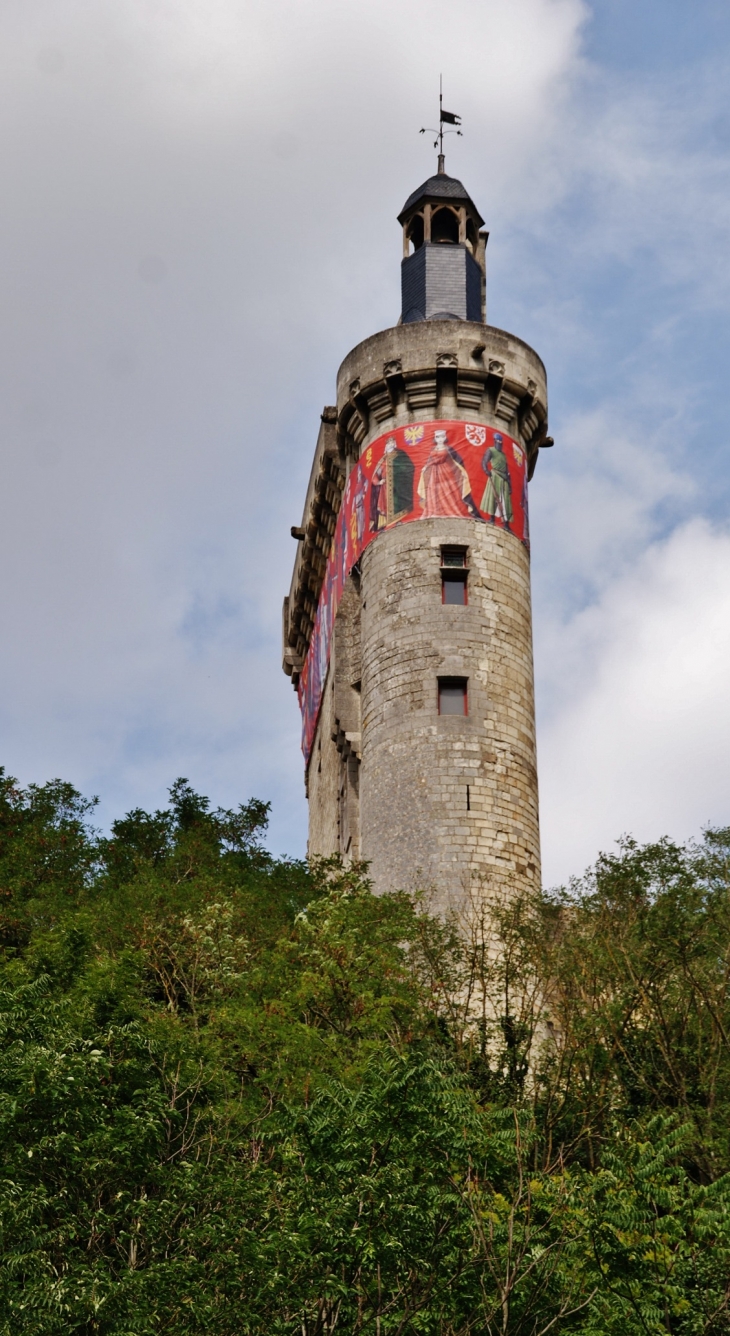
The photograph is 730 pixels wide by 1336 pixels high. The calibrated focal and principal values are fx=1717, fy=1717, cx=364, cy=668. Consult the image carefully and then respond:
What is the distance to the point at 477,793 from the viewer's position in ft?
112

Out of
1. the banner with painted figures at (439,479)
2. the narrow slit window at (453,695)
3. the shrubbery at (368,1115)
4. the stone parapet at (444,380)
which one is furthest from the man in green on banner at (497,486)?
the shrubbery at (368,1115)

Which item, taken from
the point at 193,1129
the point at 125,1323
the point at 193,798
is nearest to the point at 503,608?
the point at 193,798

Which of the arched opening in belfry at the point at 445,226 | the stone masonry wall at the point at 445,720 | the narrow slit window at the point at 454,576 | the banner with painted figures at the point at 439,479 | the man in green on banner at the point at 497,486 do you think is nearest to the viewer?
the stone masonry wall at the point at 445,720

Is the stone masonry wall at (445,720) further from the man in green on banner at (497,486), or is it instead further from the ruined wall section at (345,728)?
the ruined wall section at (345,728)

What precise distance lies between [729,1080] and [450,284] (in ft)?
76.1

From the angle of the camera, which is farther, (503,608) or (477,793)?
(503,608)

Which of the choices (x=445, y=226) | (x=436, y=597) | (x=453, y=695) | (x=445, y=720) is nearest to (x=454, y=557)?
(x=436, y=597)

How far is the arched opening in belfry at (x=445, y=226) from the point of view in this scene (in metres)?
43.3

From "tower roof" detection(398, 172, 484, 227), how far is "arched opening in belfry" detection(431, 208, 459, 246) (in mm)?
374

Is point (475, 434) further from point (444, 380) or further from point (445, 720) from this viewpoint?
point (445, 720)

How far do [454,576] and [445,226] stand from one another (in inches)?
465

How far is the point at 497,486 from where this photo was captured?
3741 centimetres

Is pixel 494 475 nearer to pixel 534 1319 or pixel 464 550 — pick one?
pixel 464 550

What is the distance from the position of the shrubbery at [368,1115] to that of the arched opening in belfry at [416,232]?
19.5 m
